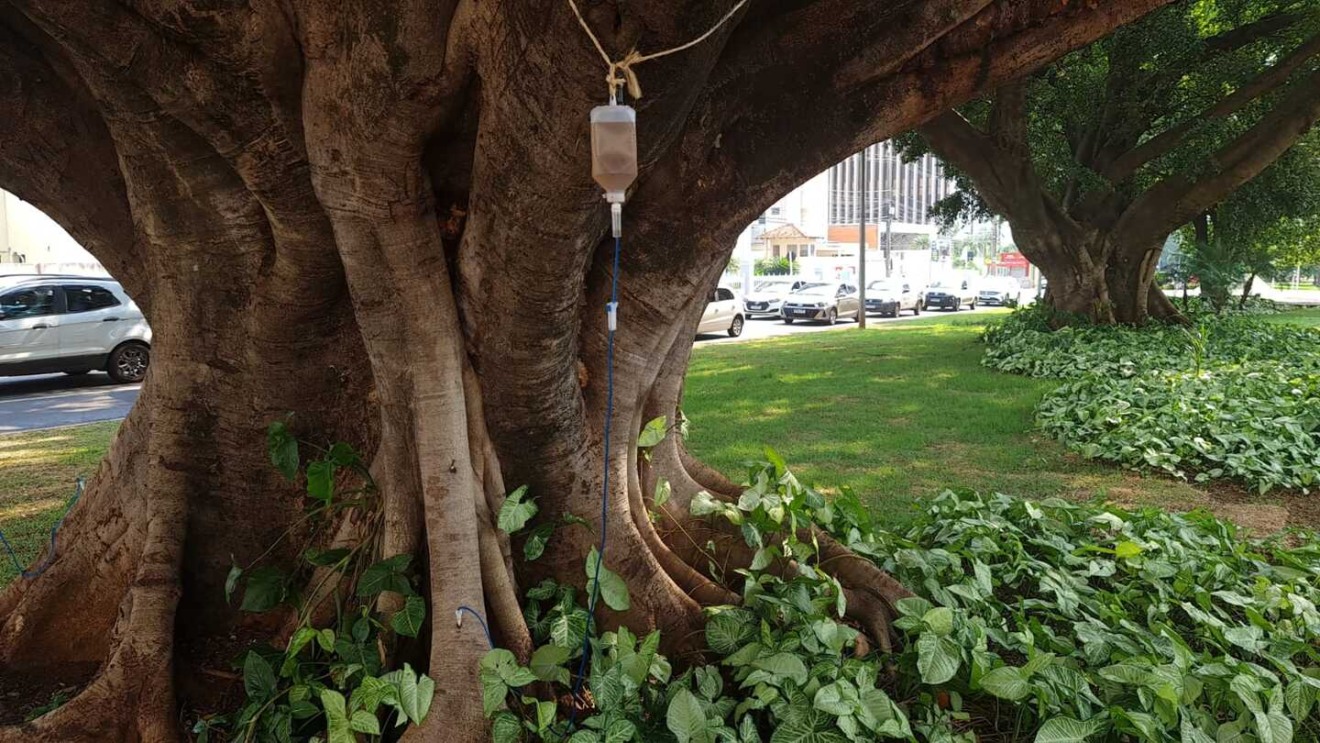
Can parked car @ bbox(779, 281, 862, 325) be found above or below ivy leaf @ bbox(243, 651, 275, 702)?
above

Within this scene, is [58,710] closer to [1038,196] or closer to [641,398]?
[641,398]

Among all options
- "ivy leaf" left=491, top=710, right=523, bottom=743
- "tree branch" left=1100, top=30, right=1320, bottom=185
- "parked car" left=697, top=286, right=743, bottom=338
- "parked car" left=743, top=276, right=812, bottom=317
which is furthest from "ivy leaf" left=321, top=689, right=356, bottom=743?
"parked car" left=743, top=276, right=812, bottom=317

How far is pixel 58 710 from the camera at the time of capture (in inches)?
116

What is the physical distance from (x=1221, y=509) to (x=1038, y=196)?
936 cm

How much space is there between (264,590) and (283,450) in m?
0.47

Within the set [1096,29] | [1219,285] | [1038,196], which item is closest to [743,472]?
[1096,29]

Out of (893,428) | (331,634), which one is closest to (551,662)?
(331,634)

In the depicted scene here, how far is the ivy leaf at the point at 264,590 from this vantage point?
3123 mm

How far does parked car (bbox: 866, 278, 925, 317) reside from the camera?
30531 mm

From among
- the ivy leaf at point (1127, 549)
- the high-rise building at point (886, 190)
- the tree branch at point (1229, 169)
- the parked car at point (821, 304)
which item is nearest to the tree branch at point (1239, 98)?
the tree branch at point (1229, 169)

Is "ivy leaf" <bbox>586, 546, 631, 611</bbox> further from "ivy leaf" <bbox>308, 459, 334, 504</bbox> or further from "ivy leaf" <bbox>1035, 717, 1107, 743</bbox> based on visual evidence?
"ivy leaf" <bbox>1035, 717, 1107, 743</bbox>

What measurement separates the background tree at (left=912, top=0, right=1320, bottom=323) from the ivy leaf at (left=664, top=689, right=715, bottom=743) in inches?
411

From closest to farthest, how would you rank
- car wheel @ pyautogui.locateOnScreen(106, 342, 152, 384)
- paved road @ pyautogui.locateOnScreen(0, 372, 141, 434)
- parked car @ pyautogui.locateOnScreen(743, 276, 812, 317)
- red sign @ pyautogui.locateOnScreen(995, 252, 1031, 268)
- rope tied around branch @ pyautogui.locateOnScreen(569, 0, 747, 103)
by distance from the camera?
rope tied around branch @ pyautogui.locateOnScreen(569, 0, 747, 103) → paved road @ pyautogui.locateOnScreen(0, 372, 141, 434) → car wheel @ pyautogui.locateOnScreen(106, 342, 152, 384) → parked car @ pyautogui.locateOnScreen(743, 276, 812, 317) → red sign @ pyautogui.locateOnScreen(995, 252, 1031, 268)

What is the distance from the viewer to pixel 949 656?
110 inches
